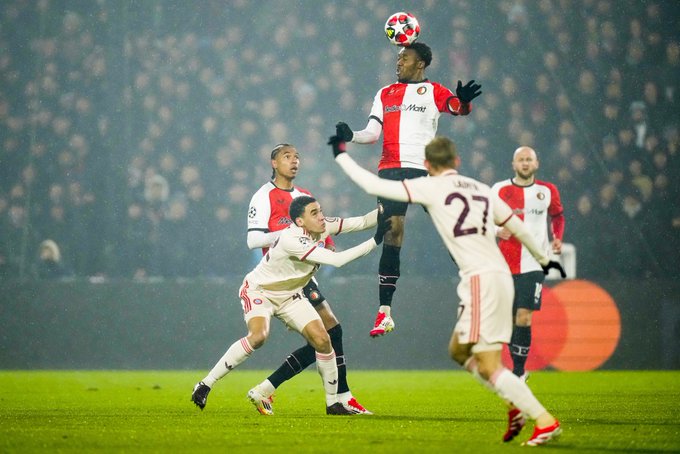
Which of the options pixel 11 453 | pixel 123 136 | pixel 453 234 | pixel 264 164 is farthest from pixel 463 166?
pixel 11 453

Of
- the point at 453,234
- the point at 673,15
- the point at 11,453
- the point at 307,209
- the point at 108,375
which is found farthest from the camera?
the point at 673,15

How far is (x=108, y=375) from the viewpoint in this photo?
49.6ft

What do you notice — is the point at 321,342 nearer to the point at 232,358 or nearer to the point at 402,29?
the point at 232,358

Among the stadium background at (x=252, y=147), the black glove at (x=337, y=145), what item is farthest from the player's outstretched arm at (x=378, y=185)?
the stadium background at (x=252, y=147)

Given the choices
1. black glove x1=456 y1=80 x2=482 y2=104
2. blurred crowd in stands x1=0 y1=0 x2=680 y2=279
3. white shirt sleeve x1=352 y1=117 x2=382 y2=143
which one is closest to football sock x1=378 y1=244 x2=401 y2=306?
white shirt sleeve x1=352 y1=117 x2=382 y2=143

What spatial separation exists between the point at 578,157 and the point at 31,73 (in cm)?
950

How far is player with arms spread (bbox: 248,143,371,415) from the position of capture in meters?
9.28

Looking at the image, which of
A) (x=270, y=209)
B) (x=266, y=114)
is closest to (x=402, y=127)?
(x=270, y=209)

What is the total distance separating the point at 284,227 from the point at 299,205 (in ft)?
2.72

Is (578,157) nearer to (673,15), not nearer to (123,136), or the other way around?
(673,15)

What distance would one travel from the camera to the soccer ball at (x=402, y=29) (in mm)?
9125

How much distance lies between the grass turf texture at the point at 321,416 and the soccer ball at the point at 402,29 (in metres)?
3.29

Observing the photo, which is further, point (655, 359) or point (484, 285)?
point (655, 359)

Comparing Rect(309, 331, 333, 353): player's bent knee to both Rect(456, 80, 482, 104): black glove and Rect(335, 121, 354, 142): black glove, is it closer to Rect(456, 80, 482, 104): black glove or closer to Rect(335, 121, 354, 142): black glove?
Rect(335, 121, 354, 142): black glove
